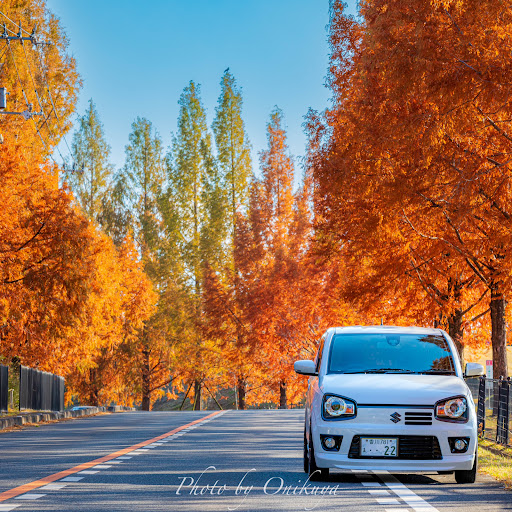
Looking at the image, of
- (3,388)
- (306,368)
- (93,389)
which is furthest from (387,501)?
(93,389)

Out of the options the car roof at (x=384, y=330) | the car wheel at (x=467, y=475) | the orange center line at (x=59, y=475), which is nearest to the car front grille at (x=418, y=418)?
the car wheel at (x=467, y=475)

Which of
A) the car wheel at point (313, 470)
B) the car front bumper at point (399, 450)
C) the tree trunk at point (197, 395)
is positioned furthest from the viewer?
the tree trunk at point (197, 395)

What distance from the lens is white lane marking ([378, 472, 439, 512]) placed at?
9458 mm

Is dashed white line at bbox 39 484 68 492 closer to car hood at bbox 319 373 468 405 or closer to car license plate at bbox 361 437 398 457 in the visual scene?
car hood at bbox 319 373 468 405

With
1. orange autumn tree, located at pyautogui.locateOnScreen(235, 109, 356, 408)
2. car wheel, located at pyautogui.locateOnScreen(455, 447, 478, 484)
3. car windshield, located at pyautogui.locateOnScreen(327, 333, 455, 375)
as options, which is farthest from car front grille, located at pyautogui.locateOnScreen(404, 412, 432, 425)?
orange autumn tree, located at pyautogui.locateOnScreen(235, 109, 356, 408)

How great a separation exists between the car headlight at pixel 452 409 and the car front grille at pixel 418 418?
12cm

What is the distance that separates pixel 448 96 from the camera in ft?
49.8

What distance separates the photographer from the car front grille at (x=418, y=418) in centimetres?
1116

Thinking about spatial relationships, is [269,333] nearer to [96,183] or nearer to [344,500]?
[96,183]

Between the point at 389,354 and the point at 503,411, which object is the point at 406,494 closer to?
the point at 389,354

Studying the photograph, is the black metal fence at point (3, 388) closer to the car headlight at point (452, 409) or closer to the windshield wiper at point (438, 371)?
the windshield wiper at point (438, 371)

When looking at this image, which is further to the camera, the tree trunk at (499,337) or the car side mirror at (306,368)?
the tree trunk at (499,337)

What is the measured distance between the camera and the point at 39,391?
3531 centimetres

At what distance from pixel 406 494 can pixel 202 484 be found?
92.2 inches
